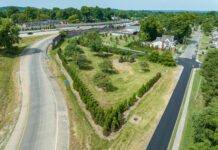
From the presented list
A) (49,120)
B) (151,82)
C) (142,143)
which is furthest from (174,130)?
(49,120)

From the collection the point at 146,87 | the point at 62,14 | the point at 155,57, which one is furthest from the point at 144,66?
the point at 62,14

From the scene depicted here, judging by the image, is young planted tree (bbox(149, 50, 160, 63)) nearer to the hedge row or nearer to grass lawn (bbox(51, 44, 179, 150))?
the hedge row

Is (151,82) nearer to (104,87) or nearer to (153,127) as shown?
(104,87)

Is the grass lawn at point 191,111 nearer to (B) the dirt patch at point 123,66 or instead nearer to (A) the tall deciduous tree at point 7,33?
(B) the dirt patch at point 123,66

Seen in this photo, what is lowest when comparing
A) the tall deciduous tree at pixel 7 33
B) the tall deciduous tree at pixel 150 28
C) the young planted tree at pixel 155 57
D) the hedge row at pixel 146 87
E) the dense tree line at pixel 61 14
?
the hedge row at pixel 146 87

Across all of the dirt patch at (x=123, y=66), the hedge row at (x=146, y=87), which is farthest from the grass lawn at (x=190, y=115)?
the dirt patch at (x=123, y=66)

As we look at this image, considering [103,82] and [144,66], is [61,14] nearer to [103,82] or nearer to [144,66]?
[144,66]
